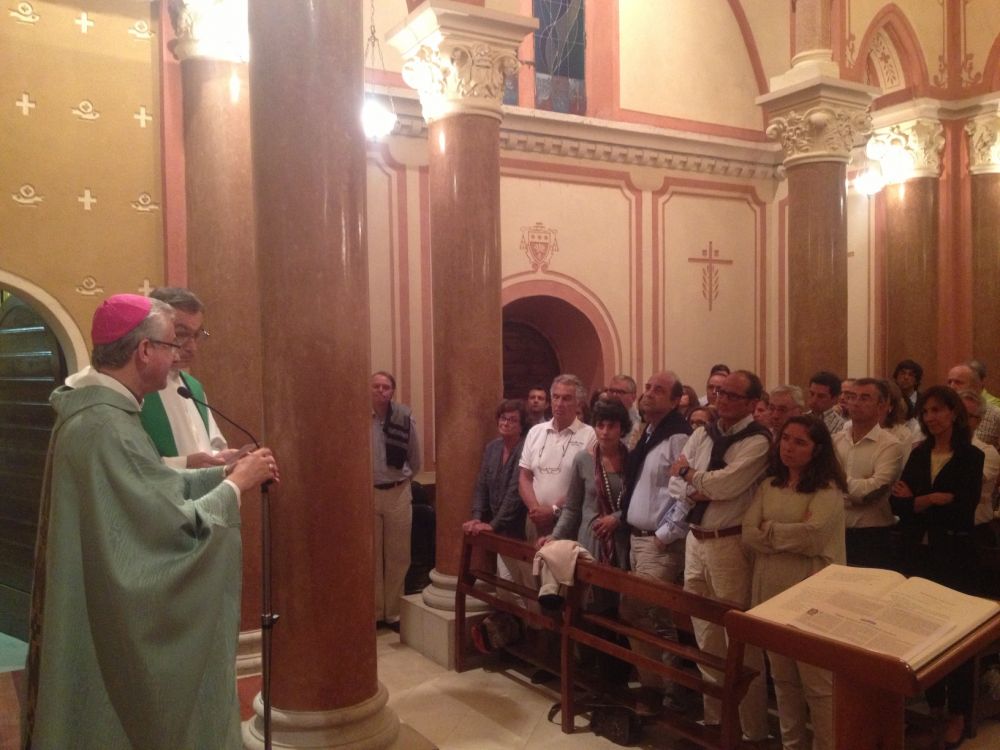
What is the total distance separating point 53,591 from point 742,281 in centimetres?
917

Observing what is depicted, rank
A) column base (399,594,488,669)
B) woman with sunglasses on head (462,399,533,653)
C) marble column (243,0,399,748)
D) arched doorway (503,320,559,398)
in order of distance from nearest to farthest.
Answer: marble column (243,0,399,748), woman with sunglasses on head (462,399,533,653), column base (399,594,488,669), arched doorway (503,320,559,398)

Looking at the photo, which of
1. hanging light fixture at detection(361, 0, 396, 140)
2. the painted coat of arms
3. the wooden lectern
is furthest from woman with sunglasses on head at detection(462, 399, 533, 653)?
the painted coat of arms

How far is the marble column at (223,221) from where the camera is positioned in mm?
5301

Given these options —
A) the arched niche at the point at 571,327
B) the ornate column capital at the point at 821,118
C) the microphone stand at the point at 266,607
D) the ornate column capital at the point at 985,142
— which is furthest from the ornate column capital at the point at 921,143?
the microphone stand at the point at 266,607

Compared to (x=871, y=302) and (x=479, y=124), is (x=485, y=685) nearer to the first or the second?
(x=479, y=124)

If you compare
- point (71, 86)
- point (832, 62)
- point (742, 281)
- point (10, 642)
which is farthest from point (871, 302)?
point (10, 642)

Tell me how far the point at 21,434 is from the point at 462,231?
342 centimetres

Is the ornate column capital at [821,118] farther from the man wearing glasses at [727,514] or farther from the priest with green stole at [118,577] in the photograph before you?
the priest with green stole at [118,577]

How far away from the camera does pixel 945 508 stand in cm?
450

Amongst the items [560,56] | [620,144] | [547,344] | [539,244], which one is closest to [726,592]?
[539,244]

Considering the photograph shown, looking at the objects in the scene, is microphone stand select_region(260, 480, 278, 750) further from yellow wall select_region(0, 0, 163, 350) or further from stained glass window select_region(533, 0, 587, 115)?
stained glass window select_region(533, 0, 587, 115)

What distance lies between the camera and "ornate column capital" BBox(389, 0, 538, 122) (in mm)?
5777

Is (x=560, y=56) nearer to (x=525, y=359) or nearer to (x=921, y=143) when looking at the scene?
(x=525, y=359)

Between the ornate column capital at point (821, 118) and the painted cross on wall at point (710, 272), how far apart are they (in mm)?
2875
